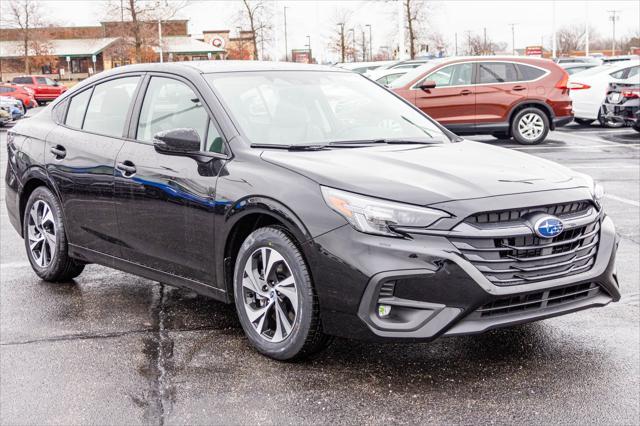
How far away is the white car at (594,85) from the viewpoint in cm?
1989

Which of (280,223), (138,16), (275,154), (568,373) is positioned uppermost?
(138,16)

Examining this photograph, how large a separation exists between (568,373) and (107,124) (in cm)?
330

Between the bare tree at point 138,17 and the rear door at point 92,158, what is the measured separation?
5076cm

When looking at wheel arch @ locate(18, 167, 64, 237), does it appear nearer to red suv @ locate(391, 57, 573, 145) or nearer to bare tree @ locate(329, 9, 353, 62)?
red suv @ locate(391, 57, 573, 145)

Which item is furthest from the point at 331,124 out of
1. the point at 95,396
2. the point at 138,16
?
the point at 138,16

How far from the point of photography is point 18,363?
4.43m

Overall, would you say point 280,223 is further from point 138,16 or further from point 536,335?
point 138,16

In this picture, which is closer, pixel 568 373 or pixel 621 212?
pixel 568 373

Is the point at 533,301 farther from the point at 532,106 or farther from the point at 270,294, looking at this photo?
the point at 532,106

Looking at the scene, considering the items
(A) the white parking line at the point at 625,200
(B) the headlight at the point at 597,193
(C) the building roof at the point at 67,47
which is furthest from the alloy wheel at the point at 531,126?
(C) the building roof at the point at 67,47

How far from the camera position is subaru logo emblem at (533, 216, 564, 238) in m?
3.93

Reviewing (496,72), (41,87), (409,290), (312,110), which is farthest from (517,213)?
(41,87)

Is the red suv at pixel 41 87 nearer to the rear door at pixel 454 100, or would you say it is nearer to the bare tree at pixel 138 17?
the bare tree at pixel 138 17

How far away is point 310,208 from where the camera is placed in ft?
13.3
